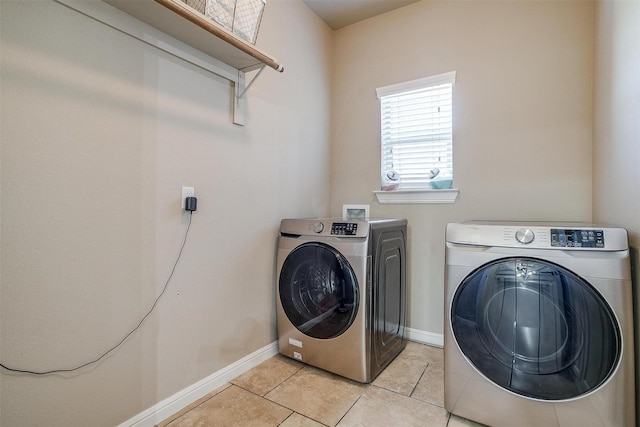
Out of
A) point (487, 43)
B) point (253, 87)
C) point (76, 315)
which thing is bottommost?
point (76, 315)

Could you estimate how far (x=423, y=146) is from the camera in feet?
7.38

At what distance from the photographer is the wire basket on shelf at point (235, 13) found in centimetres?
127

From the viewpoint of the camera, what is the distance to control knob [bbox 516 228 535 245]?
121cm

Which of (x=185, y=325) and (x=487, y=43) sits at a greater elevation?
(x=487, y=43)

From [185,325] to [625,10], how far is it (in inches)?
96.6

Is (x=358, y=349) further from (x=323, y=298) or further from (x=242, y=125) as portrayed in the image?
(x=242, y=125)

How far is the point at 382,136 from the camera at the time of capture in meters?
2.40

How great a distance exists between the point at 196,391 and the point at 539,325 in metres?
1.62

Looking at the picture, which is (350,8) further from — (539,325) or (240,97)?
(539,325)

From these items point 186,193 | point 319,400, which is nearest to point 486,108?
point 186,193

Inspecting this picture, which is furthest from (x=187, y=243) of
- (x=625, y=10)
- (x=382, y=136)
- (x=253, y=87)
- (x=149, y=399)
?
(x=625, y=10)

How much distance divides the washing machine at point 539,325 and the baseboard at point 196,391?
1.09 meters

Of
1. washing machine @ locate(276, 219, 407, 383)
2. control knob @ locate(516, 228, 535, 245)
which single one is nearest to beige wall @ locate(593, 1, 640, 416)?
control knob @ locate(516, 228, 535, 245)

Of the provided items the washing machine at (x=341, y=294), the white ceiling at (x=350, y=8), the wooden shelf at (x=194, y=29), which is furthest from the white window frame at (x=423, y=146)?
the wooden shelf at (x=194, y=29)
